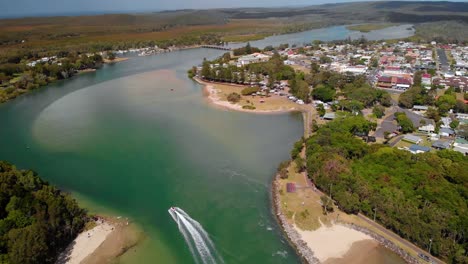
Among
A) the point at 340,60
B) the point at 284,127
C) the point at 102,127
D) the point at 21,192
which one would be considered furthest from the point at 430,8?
the point at 21,192

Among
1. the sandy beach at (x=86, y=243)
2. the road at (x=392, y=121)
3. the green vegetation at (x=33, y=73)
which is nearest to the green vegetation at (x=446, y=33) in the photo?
the road at (x=392, y=121)

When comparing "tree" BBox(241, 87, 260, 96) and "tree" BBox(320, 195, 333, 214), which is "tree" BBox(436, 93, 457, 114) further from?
"tree" BBox(320, 195, 333, 214)

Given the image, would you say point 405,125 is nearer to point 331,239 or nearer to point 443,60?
point 331,239

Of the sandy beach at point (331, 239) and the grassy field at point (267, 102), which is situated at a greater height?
the grassy field at point (267, 102)

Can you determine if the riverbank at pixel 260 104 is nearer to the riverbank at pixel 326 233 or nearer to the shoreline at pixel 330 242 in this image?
the riverbank at pixel 326 233

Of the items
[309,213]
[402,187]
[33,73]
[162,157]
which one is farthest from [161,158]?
[33,73]

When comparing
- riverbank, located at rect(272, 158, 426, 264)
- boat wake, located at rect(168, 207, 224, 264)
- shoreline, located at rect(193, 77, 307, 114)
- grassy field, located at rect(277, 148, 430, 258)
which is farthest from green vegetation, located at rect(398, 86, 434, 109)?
boat wake, located at rect(168, 207, 224, 264)
